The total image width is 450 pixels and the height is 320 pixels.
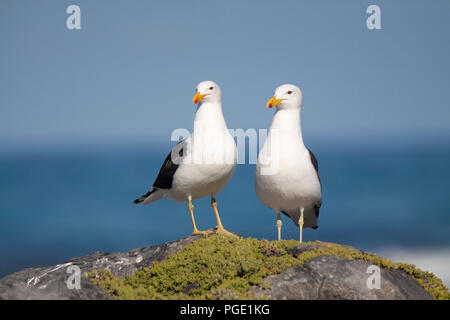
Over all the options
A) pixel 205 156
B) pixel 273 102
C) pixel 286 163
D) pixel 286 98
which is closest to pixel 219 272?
pixel 205 156

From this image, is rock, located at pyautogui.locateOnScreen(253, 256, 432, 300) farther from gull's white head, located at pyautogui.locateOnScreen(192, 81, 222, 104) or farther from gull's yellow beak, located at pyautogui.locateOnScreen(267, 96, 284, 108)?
gull's white head, located at pyautogui.locateOnScreen(192, 81, 222, 104)

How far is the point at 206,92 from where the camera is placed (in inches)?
431

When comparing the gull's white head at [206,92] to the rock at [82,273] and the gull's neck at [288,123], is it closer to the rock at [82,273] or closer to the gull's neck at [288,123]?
the gull's neck at [288,123]

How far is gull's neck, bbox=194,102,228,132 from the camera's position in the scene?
428 inches

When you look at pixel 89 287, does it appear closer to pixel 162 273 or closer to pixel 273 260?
pixel 162 273

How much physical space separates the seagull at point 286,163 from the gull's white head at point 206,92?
118 cm

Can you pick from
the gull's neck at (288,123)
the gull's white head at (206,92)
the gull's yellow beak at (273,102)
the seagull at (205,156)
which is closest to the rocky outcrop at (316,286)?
the seagull at (205,156)

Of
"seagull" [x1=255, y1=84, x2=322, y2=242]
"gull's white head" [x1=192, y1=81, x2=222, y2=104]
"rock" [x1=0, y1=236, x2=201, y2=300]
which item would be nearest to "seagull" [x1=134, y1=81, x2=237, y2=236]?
"gull's white head" [x1=192, y1=81, x2=222, y2=104]

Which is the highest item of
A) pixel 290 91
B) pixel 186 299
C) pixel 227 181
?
pixel 290 91

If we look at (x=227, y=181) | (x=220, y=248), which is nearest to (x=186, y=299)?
(x=220, y=248)

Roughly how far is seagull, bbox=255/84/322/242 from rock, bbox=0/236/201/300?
196cm
